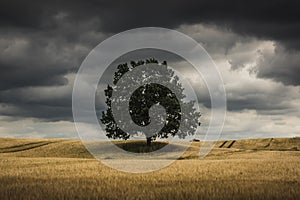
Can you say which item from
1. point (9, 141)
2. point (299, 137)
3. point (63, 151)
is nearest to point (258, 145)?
point (299, 137)

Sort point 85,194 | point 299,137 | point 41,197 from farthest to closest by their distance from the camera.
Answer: point 299,137 → point 85,194 → point 41,197

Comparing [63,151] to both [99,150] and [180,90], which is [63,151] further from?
[180,90]

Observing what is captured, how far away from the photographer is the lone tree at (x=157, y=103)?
51.1 meters

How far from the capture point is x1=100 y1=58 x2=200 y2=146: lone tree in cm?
5112

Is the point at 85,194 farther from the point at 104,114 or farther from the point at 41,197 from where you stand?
the point at 104,114

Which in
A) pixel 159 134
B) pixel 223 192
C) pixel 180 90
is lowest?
pixel 223 192

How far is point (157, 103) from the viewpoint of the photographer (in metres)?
51.7

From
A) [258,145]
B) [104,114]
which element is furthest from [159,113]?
[258,145]

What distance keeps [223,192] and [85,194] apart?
13.6ft

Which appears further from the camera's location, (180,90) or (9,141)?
(9,141)

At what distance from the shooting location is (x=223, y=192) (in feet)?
38.1

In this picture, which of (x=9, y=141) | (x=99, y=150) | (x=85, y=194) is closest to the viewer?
(x=85, y=194)

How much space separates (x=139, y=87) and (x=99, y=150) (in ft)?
35.1

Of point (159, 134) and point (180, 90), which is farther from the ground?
point (180, 90)
